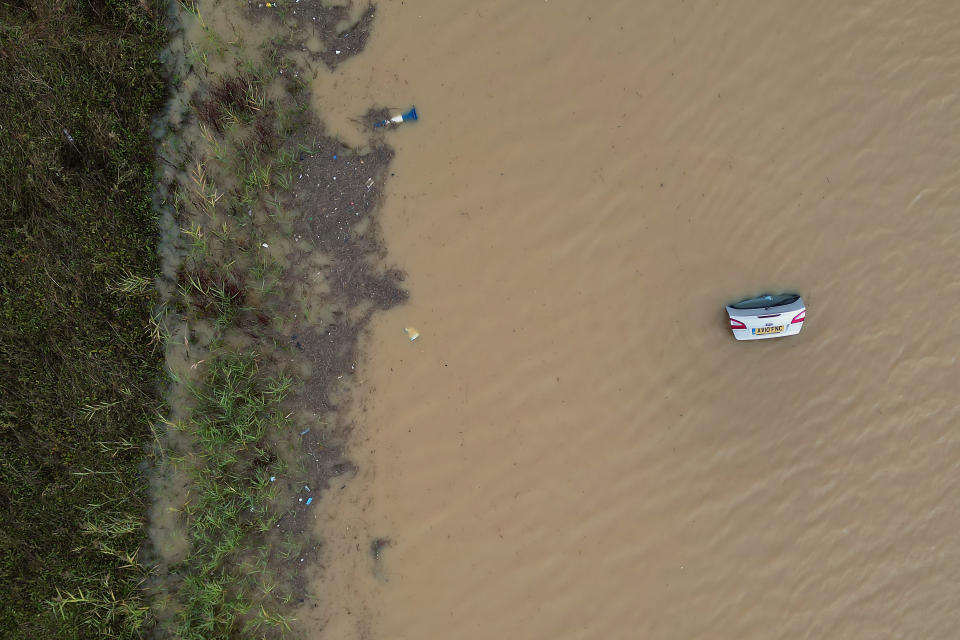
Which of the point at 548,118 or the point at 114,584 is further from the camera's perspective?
the point at 548,118

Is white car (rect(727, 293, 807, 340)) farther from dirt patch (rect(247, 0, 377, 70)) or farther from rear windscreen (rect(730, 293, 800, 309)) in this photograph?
dirt patch (rect(247, 0, 377, 70))

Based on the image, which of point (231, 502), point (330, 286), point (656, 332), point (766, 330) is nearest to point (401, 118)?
point (330, 286)

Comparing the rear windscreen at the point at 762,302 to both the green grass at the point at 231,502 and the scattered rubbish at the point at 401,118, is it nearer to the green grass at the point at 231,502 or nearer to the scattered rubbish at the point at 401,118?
the scattered rubbish at the point at 401,118

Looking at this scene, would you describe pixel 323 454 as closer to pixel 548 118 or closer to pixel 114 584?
pixel 114 584

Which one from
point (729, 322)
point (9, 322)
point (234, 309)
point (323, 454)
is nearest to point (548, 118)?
point (729, 322)

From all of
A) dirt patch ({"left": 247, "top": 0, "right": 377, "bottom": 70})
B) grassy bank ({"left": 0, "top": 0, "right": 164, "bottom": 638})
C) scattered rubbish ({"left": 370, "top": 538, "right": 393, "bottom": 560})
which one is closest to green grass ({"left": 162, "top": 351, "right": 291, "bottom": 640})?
grassy bank ({"left": 0, "top": 0, "right": 164, "bottom": 638})

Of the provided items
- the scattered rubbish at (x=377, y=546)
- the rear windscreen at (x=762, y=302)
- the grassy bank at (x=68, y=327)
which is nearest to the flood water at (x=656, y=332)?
the scattered rubbish at (x=377, y=546)

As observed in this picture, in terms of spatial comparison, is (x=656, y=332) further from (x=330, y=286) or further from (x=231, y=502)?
(x=231, y=502)
